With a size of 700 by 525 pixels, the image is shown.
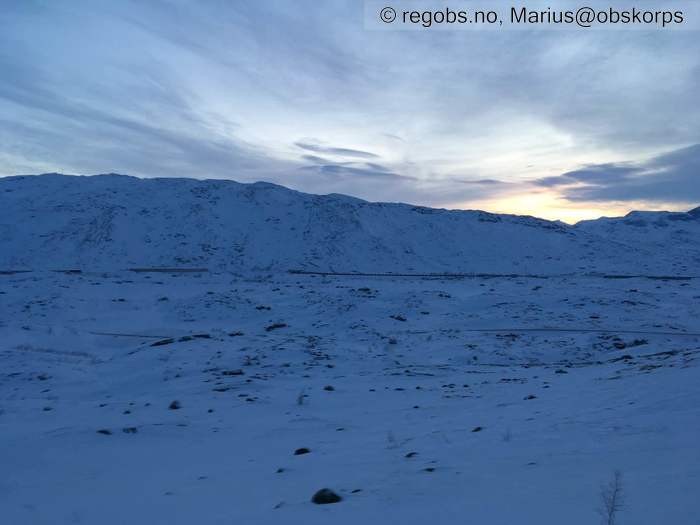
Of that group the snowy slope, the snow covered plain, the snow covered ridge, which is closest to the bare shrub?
the snow covered plain

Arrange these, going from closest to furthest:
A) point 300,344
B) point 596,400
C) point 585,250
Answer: point 596,400 → point 300,344 → point 585,250

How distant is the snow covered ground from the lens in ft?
13.6

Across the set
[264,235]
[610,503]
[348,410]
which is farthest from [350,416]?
[264,235]

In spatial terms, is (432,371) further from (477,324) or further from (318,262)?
(318,262)

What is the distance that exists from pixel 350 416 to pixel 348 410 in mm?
424

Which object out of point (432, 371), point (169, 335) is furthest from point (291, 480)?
point (169, 335)

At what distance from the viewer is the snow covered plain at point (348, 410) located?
4.19m

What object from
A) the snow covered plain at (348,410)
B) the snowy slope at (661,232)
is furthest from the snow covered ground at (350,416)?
the snowy slope at (661,232)

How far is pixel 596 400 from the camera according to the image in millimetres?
7418

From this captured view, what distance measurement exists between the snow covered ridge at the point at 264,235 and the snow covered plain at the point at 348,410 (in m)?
22.5

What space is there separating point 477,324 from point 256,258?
28963 mm

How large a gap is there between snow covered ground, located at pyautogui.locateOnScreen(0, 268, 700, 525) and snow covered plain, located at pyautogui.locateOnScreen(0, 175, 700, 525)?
36 mm

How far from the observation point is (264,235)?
163 ft

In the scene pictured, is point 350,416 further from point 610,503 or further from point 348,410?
point 610,503
